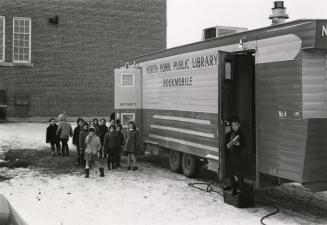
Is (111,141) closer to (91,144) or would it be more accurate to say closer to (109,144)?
(109,144)

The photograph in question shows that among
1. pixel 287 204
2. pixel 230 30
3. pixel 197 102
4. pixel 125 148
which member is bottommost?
pixel 287 204

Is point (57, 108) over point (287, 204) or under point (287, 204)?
over

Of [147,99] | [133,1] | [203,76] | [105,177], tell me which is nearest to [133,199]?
[105,177]

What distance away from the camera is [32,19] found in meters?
29.8

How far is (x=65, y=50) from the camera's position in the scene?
3034cm

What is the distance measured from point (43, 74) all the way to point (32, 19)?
371 centimetres

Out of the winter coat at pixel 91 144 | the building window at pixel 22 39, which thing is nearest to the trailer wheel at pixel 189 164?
the winter coat at pixel 91 144

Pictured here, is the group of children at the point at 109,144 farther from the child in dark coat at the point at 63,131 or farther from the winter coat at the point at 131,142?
the child in dark coat at the point at 63,131

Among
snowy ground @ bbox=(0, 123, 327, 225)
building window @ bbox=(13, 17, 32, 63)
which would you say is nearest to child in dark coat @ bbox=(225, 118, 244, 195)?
snowy ground @ bbox=(0, 123, 327, 225)

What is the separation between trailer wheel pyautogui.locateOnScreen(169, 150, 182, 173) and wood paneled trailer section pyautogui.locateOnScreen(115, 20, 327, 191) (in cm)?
3

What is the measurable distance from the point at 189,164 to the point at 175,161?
2.93 ft

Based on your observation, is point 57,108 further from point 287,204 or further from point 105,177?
point 287,204

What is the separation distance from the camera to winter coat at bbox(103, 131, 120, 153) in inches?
539

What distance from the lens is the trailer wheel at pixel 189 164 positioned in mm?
12344
